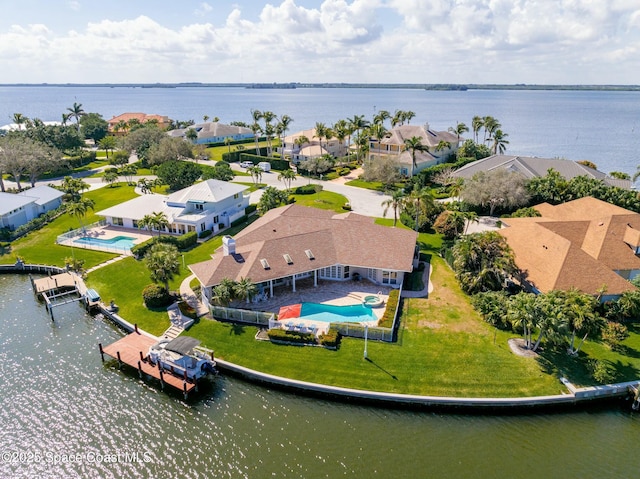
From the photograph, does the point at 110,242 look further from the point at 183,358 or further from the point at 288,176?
the point at 288,176

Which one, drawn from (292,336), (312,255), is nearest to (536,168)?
(312,255)

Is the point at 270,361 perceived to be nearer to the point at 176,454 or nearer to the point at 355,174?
the point at 176,454

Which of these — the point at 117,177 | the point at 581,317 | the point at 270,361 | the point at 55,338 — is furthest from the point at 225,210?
the point at 581,317

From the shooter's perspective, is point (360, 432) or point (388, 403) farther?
point (388, 403)

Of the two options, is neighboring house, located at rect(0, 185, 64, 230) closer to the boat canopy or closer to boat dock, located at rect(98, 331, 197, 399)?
boat dock, located at rect(98, 331, 197, 399)

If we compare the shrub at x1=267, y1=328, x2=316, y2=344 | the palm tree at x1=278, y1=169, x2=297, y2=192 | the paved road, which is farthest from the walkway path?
the palm tree at x1=278, y1=169, x2=297, y2=192

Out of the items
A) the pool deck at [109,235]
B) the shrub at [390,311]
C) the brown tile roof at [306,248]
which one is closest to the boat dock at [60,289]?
the pool deck at [109,235]

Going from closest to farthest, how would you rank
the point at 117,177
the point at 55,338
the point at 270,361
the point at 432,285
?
the point at 270,361 → the point at 55,338 → the point at 432,285 → the point at 117,177
